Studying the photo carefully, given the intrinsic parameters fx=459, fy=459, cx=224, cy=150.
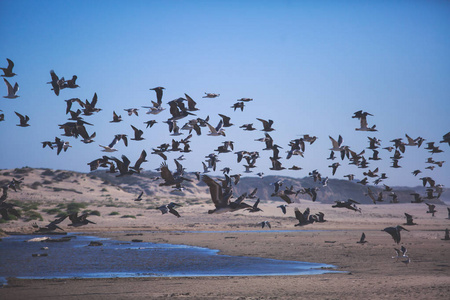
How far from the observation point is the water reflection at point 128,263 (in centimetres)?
2225

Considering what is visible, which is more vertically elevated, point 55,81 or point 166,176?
point 55,81

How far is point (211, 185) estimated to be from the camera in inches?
486

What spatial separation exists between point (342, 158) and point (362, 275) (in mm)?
6197

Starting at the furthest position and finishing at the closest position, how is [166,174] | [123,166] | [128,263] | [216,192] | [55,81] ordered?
[128,263] → [55,81] → [123,166] → [166,174] → [216,192]

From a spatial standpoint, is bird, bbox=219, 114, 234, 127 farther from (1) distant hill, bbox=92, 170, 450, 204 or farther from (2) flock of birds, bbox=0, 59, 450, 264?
(1) distant hill, bbox=92, 170, 450, 204

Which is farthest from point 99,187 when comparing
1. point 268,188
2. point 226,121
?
point 226,121

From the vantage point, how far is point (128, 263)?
25.2 metres

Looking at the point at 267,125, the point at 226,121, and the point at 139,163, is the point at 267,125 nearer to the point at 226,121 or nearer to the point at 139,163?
the point at 226,121

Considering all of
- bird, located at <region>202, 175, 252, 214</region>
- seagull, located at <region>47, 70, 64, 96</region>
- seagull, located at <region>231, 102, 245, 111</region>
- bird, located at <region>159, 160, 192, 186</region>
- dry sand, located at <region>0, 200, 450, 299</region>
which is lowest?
dry sand, located at <region>0, 200, 450, 299</region>

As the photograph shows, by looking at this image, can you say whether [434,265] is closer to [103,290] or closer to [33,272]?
[103,290]

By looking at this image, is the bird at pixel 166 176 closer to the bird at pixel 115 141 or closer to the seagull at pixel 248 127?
the bird at pixel 115 141

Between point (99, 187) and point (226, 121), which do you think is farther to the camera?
point (99, 187)

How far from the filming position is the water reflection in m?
22.2

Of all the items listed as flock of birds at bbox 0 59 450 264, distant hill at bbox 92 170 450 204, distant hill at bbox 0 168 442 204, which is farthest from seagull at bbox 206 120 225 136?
distant hill at bbox 92 170 450 204
